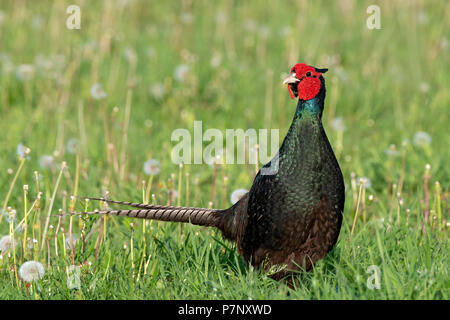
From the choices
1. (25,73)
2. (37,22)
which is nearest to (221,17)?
(37,22)

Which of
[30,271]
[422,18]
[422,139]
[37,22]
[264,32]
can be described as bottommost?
[30,271]

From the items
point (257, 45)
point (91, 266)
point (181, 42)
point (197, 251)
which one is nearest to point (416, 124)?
point (257, 45)

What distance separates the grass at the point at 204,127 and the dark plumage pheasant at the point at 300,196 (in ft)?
0.39

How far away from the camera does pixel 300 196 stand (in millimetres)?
2916

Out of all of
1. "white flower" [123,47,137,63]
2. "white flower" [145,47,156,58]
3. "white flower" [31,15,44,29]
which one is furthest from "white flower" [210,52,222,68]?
"white flower" [31,15,44,29]

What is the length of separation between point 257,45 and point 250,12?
1.09 meters

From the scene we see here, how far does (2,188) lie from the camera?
4559 millimetres

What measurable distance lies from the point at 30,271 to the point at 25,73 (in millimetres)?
3509

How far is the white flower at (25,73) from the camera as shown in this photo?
6133 millimetres

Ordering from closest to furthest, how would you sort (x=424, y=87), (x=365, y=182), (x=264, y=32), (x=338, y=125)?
(x=365, y=182) < (x=338, y=125) < (x=424, y=87) < (x=264, y=32)

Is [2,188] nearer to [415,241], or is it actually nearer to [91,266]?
[91,266]

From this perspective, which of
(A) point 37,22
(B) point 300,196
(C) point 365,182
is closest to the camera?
(B) point 300,196

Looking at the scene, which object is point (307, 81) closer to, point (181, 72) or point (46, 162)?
point (46, 162)

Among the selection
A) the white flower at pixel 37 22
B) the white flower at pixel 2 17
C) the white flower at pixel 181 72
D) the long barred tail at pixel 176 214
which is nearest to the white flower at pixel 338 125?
the white flower at pixel 181 72
